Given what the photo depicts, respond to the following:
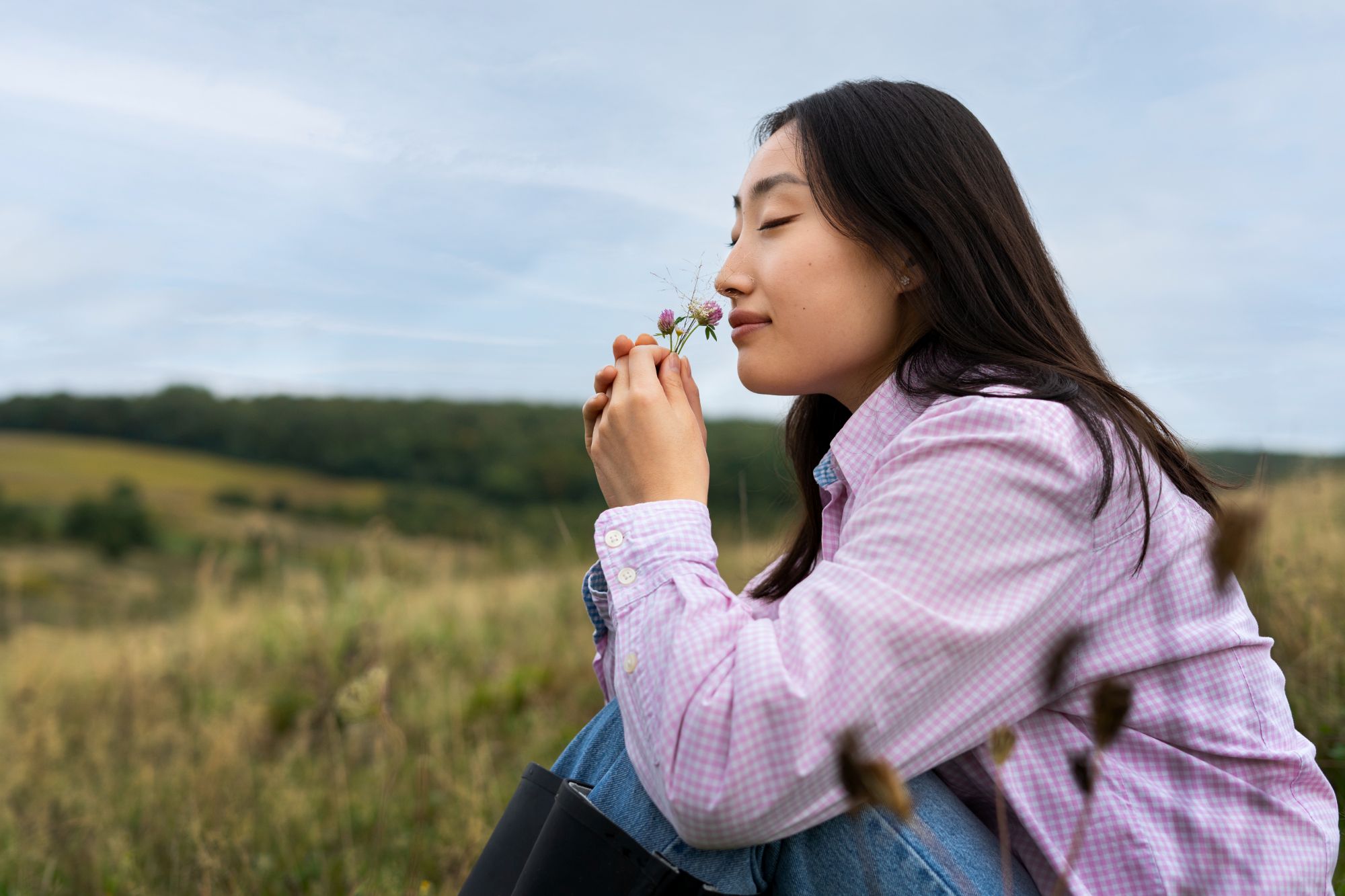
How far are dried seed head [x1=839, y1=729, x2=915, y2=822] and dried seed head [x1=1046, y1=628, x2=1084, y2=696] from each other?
0.16 metres

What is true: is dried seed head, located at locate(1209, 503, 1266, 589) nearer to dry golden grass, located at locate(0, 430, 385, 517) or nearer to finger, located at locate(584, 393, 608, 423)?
finger, located at locate(584, 393, 608, 423)

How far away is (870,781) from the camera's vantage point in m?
0.70

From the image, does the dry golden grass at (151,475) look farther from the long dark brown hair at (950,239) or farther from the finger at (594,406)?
the long dark brown hair at (950,239)

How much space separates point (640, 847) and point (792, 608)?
43 cm

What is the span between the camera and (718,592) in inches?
56.7

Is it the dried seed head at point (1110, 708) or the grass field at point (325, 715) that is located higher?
the dried seed head at point (1110, 708)

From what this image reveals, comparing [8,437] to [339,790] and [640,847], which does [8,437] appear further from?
[640,847]

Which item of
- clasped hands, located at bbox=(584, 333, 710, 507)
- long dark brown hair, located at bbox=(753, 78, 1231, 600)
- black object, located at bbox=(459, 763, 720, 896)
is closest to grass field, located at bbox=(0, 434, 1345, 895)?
black object, located at bbox=(459, 763, 720, 896)

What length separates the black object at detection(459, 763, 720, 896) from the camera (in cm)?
142

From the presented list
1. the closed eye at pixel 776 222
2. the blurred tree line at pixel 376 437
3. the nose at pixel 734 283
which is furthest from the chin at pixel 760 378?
the blurred tree line at pixel 376 437

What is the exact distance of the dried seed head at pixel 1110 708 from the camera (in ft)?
2.44

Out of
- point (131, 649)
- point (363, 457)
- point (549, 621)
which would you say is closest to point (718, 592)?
point (549, 621)

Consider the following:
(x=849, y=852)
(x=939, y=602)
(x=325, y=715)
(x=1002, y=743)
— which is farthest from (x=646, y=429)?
(x=325, y=715)

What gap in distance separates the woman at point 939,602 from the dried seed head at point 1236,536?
0.32 meters
